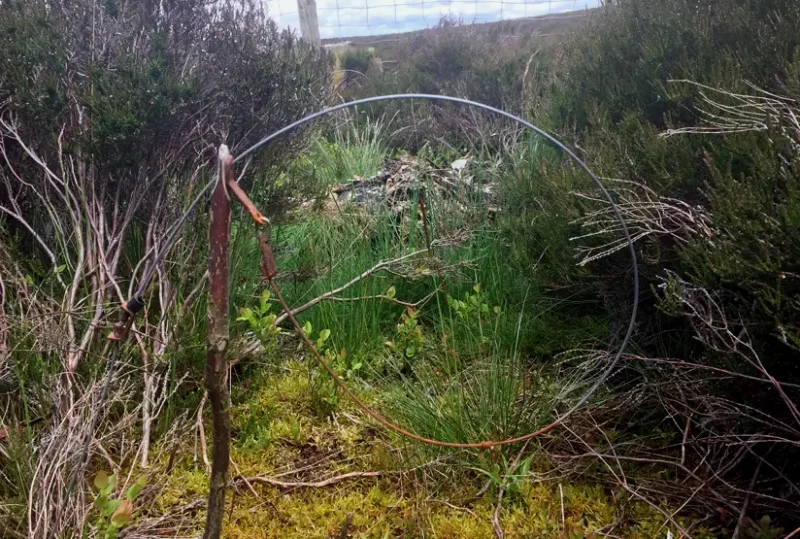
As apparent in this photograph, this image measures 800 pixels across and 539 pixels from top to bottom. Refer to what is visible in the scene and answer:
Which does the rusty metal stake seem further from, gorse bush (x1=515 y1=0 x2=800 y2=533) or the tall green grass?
gorse bush (x1=515 y1=0 x2=800 y2=533)

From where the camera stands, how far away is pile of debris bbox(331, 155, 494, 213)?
3.72 metres

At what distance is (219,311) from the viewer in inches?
44.9

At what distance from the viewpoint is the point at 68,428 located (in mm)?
1771

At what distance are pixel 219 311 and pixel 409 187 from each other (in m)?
2.91

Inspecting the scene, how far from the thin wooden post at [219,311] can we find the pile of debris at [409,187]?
2366 millimetres

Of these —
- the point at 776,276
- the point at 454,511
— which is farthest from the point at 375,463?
the point at 776,276

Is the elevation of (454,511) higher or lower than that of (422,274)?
lower

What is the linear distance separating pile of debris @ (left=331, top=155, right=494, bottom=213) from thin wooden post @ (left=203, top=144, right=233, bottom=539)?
7.76 feet

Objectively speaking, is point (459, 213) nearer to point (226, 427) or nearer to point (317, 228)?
point (317, 228)

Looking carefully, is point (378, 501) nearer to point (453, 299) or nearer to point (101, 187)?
point (453, 299)

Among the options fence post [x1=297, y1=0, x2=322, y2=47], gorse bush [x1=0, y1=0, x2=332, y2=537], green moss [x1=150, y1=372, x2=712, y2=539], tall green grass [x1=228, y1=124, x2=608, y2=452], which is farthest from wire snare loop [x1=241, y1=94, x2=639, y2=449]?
fence post [x1=297, y1=0, x2=322, y2=47]

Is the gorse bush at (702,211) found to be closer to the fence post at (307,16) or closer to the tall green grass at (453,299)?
the tall green grass at (453,299)

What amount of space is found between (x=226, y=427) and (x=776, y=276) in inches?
60.9

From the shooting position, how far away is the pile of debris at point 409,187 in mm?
3725
